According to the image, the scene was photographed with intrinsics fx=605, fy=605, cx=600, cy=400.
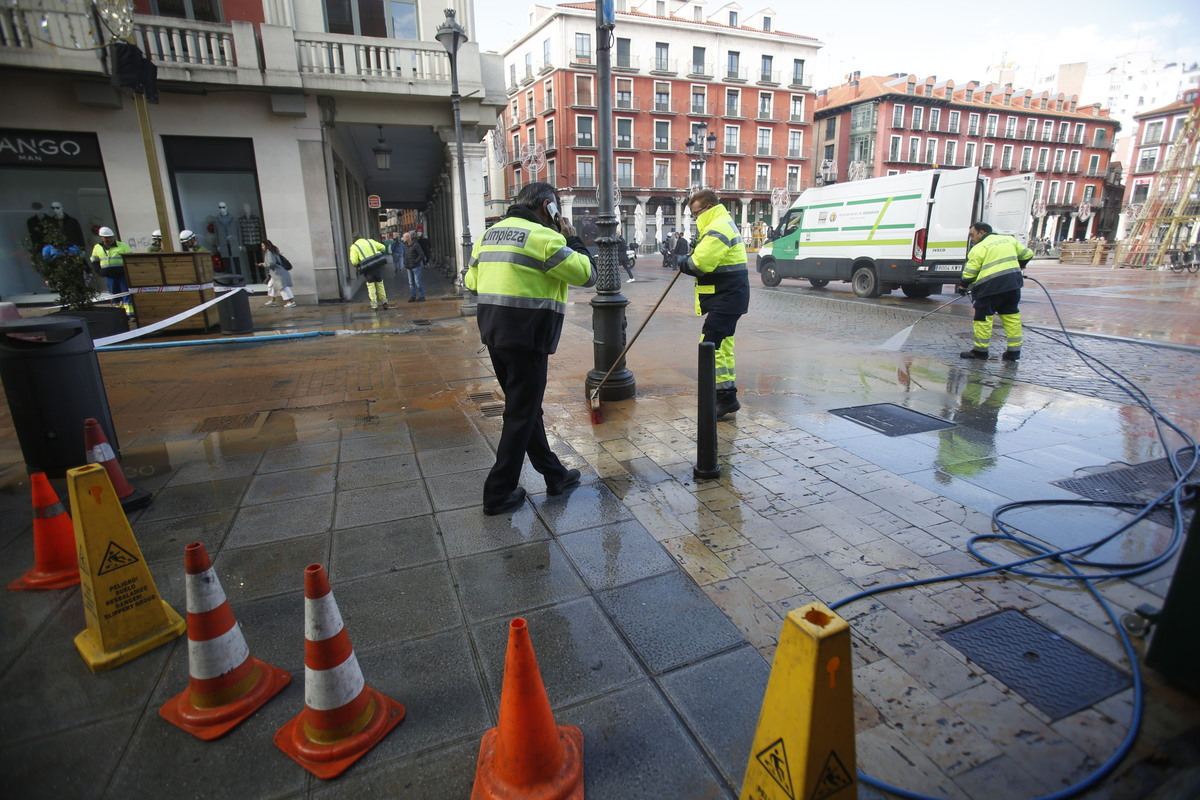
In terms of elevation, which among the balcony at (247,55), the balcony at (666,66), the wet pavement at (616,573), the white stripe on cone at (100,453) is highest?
the balcony at (666,66)

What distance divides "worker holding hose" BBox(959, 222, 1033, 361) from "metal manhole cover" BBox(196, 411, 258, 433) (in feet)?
27.9

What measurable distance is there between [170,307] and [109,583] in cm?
998

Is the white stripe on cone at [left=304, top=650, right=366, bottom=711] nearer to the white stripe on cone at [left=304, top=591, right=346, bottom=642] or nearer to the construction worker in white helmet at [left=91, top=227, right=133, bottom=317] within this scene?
the white stripe on cone at [left=304, top=591, right=346, bottom=642]

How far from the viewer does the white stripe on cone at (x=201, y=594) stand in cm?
208

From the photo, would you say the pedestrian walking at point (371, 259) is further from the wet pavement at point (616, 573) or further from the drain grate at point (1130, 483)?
the drain grate at point (1130, 483)

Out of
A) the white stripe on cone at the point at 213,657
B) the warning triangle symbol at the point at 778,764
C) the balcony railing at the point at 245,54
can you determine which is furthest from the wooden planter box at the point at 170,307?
the warning triangle symbol at the point at 778,764

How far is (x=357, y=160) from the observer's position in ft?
72.3

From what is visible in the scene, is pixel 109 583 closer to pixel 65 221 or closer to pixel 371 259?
pixel 371 259

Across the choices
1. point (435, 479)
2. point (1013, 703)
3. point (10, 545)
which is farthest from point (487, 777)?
point (10, 545)

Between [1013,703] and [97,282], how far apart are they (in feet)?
55.3

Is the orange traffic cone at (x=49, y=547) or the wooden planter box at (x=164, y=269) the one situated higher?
the wooden planter box at (x=164, y=269)

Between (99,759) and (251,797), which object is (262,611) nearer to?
(99,759)

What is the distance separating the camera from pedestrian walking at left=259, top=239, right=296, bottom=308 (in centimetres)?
1370

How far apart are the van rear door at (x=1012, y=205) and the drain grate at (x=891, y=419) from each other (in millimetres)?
11377
